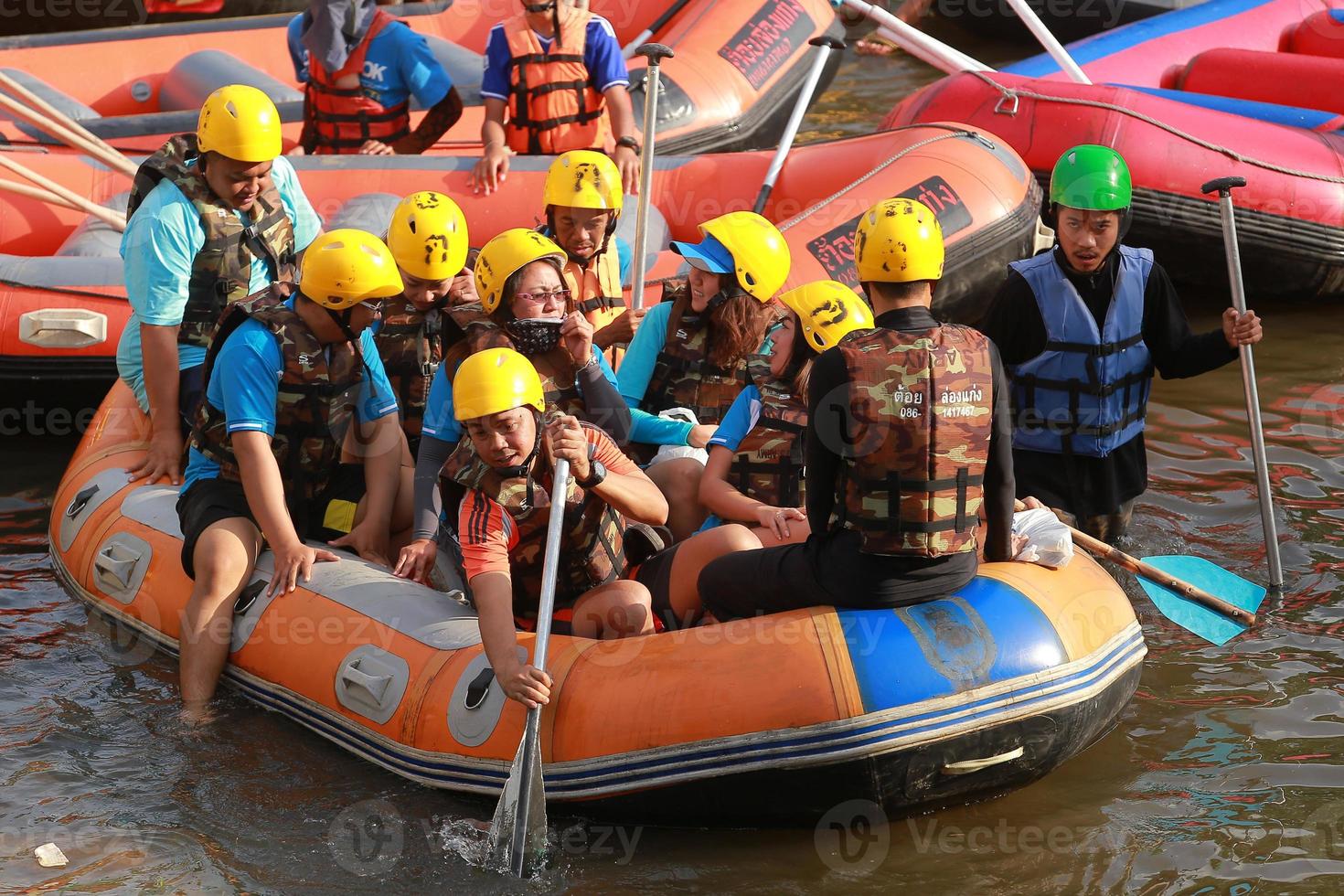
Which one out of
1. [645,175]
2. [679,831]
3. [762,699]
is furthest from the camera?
[645,175]

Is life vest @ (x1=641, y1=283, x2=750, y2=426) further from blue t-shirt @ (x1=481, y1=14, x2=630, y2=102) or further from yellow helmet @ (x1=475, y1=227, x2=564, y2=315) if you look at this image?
blue t-shirt @ (x1=481, y1=14, x2=630, y2=102)

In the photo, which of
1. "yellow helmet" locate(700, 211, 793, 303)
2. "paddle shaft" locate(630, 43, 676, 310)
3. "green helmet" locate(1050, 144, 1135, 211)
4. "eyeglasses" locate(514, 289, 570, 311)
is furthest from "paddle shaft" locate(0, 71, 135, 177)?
"green helmet" locate(1050, 144, 1135, 211)

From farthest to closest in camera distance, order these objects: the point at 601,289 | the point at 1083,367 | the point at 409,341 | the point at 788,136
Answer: the point at 788,136 → the point at 601,289 → the point at 409,341 → the point at 1083,367

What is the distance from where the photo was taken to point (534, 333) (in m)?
4.26

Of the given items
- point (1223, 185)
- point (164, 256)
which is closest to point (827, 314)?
point (1223, 185)

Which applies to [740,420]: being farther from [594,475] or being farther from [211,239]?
[211,239]

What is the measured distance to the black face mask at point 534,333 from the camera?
4250mm

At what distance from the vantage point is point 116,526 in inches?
190

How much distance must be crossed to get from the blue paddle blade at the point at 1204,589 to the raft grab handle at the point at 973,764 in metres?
0.92

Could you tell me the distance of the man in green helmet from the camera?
450cm

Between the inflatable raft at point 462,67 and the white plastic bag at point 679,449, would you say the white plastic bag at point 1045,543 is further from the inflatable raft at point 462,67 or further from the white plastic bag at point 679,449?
the inflatable raft at point 462,67

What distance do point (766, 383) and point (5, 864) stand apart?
7.52ft

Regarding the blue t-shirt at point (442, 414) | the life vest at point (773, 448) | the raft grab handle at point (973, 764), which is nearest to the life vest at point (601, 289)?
the blue t-shirt at point (442, 414)

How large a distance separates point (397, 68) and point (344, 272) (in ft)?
10.0
